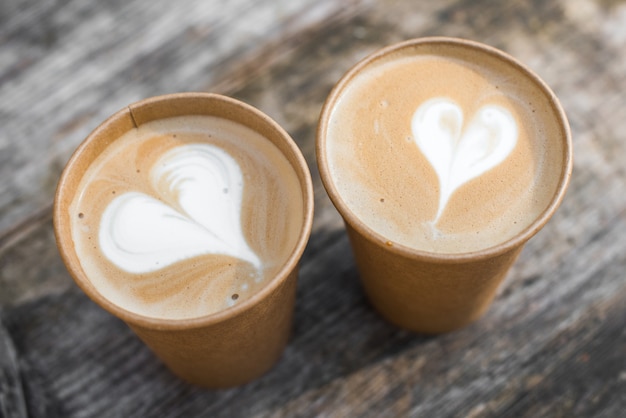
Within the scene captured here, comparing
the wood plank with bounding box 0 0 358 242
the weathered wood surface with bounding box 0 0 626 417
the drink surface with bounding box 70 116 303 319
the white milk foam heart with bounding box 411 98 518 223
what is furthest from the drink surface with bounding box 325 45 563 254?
the wood plank with bounding box 0 0 358 242

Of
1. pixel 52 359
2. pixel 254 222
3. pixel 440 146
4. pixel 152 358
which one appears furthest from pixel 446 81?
pixel 52 359

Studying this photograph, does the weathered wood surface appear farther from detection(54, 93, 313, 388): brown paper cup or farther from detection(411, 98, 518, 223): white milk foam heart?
detection(411, 98, 518, 223): white milk foam heart

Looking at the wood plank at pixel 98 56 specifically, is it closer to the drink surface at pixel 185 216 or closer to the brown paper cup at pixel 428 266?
the drink surface at pixel 185 216

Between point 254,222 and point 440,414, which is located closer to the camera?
point 254,222

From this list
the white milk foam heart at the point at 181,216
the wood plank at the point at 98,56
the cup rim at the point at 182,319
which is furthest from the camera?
the wood plank at the point at 98,56

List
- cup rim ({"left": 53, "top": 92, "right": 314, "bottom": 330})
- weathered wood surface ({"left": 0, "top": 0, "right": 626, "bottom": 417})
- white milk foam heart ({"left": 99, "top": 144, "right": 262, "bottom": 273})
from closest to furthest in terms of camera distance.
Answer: cup rim ({"left": 53, "top": 92, "right": 314, "bottom": 330}), white milk foam heart ({"left": 99, "top": 144, "right": 262, "bottom": 273}), weathered wood surface ({"left": 0, "top": 0, "right": 626, "bottom": 417})

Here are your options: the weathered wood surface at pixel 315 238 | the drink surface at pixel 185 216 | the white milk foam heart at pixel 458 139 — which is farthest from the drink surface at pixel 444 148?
the weathered wood surface at pixel 315 238

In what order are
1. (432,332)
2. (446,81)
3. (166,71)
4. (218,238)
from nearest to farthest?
(218,238), (446,81), (432,332), (166,71)

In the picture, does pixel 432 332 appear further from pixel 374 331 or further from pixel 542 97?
pixel 542 97
